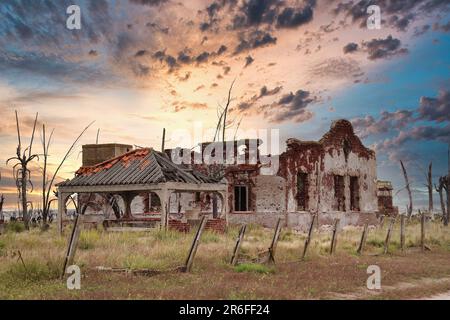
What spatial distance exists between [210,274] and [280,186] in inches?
692

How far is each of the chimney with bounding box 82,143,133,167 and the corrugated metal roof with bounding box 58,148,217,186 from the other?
11.6 metres

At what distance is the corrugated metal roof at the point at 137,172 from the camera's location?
21766 millimetres

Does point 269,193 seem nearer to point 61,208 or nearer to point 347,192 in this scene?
point 347,192

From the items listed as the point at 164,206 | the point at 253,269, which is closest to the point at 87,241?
the point at 164,206

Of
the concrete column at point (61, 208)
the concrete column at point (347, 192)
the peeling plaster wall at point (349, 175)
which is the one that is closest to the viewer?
the concrete column at point (61, 208)

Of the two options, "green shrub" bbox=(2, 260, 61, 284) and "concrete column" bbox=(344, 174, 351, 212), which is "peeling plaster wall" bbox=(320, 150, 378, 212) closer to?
"concrete column" bbox=(344, 174, 351, 212)

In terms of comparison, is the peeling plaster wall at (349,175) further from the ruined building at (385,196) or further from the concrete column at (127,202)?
the ruined building at (385,196)

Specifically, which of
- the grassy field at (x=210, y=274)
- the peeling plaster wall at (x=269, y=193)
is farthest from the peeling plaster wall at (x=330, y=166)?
the grassy field at (x=210, y=274)

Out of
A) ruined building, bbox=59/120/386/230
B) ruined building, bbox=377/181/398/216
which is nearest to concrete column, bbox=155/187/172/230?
ruined building, bbox=59/120/386/230

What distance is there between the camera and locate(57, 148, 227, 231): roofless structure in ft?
69.4

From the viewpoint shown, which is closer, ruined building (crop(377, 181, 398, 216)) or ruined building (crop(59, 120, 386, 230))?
ruined building (crop(59, 120, 386, 230))

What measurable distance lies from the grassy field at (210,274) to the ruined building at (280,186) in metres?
8.11

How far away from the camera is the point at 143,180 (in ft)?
70.4
